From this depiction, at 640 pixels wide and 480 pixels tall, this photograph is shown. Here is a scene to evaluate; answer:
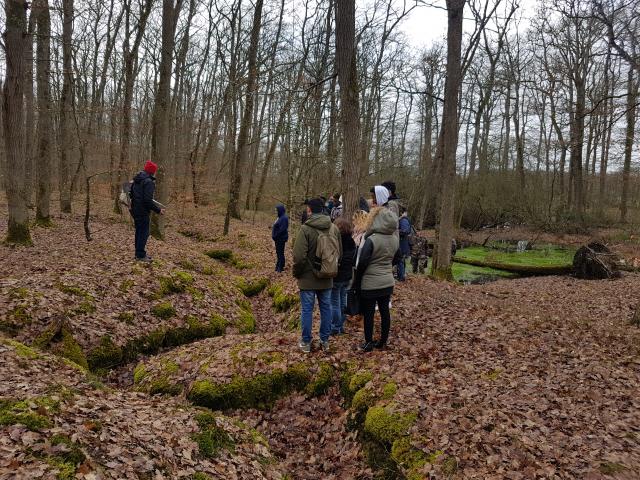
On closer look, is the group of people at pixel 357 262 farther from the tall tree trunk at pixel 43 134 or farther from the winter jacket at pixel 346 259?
the tall tree trunk at pixel 43 134

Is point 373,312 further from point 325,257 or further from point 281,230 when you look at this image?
point 281,230

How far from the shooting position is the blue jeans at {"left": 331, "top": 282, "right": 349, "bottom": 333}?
279 inches

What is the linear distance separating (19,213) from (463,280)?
15247 millimetres

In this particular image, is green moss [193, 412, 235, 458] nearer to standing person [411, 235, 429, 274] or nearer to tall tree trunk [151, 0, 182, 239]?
tall tree trunk [151, 0, 182, 239]

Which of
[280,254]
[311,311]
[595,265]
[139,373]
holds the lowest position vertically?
[139,373]

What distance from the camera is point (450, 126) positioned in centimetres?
1236

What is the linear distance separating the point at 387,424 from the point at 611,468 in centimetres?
216

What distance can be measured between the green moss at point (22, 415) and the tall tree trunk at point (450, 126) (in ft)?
35.6

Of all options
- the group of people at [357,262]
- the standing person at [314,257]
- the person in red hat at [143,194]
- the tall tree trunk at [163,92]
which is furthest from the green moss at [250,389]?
the tall tree trunk at [163,92]

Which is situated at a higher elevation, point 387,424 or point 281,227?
point 281,227

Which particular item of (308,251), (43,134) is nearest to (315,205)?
(308,251)

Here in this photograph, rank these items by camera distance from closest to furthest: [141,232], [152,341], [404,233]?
[152,341], [141,232], [404,233]

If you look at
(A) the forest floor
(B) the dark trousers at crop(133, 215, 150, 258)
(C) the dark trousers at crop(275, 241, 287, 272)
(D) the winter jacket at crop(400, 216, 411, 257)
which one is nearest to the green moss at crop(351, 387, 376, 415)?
(A) the forest floor

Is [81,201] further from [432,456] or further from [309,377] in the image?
[432,456]
